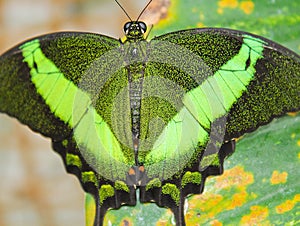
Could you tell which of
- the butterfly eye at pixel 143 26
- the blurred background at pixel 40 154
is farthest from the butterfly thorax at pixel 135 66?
the blurred background at pixel 40 154

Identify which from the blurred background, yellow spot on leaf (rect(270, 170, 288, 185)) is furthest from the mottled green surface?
the blurred background

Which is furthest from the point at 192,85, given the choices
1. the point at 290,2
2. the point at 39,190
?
Answer: the point at 39,190

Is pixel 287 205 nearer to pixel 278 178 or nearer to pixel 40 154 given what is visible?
pixel 278 178

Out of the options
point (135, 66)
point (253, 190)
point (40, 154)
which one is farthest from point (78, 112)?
point (40, 154)

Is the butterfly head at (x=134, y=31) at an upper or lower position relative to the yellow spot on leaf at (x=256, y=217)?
upper

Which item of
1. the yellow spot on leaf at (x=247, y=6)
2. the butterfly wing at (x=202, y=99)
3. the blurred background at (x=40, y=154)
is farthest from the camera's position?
the blurred background at (x=40, y=154)

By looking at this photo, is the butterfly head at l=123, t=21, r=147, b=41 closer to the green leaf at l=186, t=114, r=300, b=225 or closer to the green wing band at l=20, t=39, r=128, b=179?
the green wing band at l=20, t=39, r=128, b=179

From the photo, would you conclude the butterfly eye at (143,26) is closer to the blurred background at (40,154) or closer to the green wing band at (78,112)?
the green wing band at (78,112)
